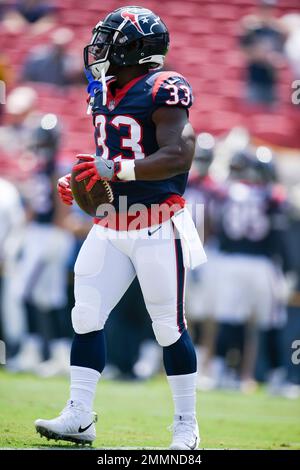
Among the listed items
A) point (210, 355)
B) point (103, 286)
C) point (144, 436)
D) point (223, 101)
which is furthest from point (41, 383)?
point (223, 101)

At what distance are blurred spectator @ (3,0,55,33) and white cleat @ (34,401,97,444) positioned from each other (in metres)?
6.47

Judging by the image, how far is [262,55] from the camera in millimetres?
9258

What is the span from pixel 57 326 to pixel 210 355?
3.98ft

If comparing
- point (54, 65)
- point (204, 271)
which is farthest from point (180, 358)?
point (54, 65)

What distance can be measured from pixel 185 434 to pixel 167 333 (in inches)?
15.9

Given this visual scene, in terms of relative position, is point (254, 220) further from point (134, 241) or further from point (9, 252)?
point (134, 241)

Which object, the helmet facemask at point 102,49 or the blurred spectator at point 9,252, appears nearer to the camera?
the helmet facemask at point 102,49

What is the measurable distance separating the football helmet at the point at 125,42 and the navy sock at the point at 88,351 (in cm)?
107

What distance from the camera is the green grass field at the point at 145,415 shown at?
4117mm

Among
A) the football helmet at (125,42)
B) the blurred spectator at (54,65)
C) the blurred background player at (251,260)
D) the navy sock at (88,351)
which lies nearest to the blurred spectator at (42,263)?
the blurred background player at (251,260)

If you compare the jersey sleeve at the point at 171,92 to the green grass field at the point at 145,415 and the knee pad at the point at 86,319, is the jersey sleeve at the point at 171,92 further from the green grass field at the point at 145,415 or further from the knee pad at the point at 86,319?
the green grass field at the point at 145,415

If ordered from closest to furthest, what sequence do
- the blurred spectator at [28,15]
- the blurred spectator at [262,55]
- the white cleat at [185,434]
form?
the white cleat at [185,434]
the blurred spectator at [262,55]
the blurred spectator at [28,15]

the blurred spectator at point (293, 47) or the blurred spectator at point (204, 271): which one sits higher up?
the blurred spectator at point (293, 47)

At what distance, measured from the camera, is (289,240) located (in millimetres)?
7516
